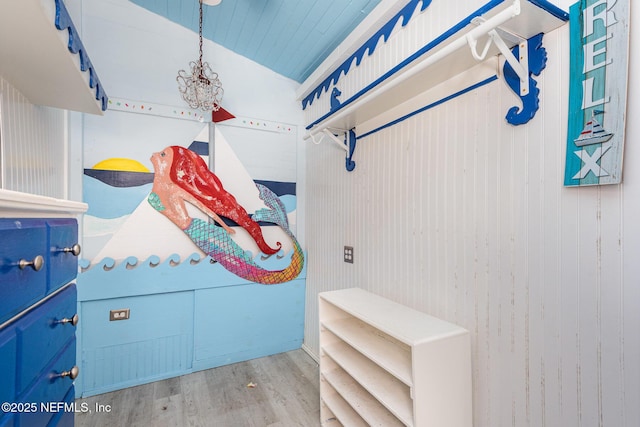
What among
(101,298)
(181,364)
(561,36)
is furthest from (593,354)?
(101,298)

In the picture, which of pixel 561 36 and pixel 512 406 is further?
pixel 512 406

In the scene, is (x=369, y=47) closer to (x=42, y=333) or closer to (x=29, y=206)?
(x=29, y=206)

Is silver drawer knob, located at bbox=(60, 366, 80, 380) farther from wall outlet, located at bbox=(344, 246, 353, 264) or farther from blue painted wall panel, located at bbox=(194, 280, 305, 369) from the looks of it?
wall outlet, located at bbox=(344, 246, 353, 264)

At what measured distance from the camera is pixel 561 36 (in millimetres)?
916

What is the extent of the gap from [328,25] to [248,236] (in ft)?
5.46

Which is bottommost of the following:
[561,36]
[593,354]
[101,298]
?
[101,298]

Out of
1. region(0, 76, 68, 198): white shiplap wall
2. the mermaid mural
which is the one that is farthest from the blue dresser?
the mermaid mural

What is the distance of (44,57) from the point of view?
1062 mm

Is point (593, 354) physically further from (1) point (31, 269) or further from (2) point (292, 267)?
(2) point (292, 267)

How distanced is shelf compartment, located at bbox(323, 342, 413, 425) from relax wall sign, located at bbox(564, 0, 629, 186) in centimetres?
103

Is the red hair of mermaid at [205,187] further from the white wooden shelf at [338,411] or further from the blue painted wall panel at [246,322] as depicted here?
the white wooden shelf at [338,411]

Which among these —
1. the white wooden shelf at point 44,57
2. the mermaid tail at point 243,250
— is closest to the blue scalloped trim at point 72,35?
the white wooden shelf at point 44,57

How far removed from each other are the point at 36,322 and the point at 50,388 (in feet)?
0.77

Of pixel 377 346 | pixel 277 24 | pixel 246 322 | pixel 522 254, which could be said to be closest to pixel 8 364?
pixel 377 346
